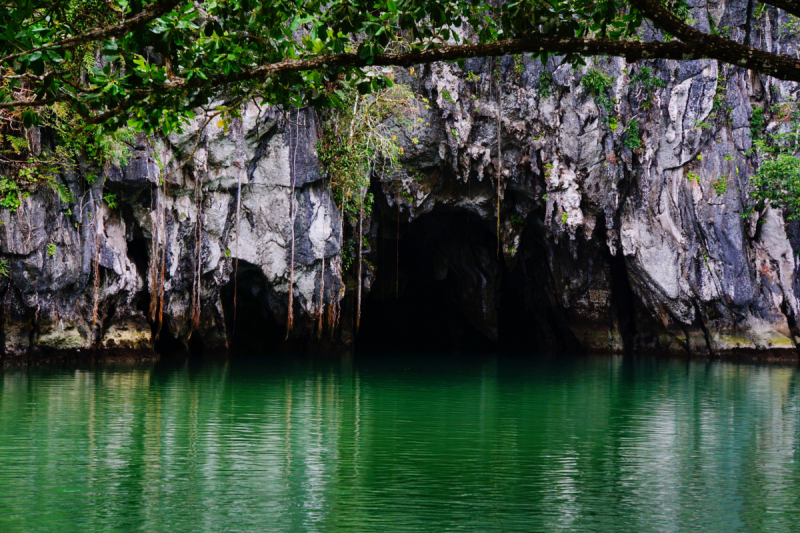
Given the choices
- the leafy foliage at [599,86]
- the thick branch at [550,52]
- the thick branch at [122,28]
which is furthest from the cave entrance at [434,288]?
the thick branch at [122,28]

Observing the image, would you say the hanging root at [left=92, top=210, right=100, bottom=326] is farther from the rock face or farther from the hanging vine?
the hanging vine

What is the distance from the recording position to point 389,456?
782 cm

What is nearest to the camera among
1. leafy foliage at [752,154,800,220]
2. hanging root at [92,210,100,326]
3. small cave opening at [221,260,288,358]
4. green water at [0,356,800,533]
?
green water at [0,356,800,533]

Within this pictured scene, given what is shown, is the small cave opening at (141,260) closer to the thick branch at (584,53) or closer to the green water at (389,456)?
the green water at (389,456)

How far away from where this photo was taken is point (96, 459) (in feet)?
24.1

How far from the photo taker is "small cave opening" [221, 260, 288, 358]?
20.8 meters

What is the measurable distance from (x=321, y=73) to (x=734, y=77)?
1966cm

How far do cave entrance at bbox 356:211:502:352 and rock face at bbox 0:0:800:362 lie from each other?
14 cm

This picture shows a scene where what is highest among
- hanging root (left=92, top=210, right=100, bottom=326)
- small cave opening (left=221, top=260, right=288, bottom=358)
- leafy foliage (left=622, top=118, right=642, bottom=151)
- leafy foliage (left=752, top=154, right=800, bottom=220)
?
leafy foliage (left=622, top=118, right=642, bottom=151)

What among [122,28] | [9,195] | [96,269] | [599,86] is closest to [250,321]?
[96,269]

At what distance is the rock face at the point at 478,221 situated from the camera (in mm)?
17344

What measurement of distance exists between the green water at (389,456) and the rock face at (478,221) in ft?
12.0

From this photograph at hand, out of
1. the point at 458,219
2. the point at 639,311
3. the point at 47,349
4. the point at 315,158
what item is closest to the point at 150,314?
the point at 47,349

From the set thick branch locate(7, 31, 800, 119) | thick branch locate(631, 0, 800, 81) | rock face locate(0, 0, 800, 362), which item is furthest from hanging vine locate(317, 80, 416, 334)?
thick branch locate(631, 0, 800, 81)
